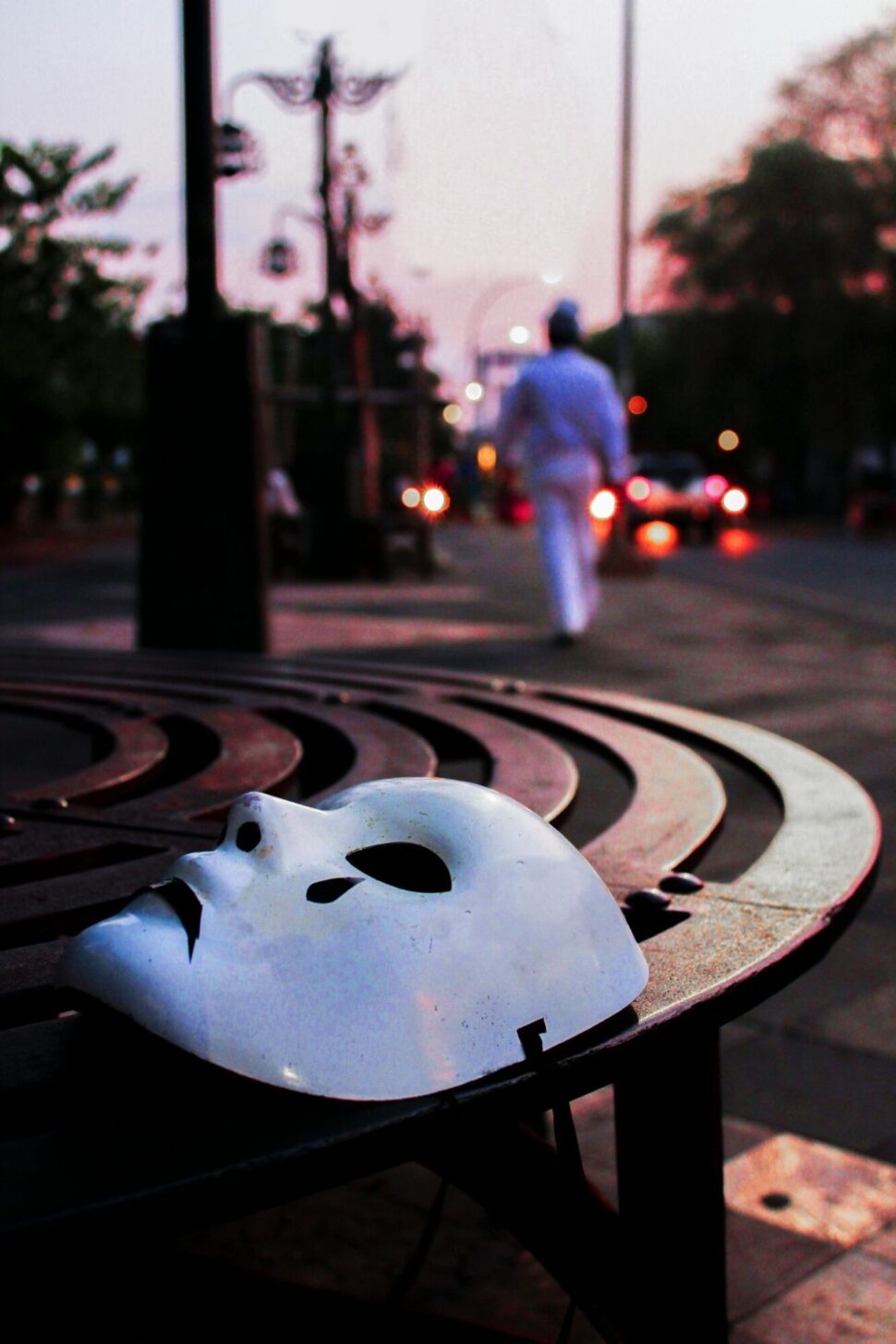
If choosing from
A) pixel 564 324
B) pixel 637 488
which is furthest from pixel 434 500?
pixel 637 488

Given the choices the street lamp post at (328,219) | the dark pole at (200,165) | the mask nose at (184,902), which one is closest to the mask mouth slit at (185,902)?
the mask nose at (184,902)

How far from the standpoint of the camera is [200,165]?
19.3 ft

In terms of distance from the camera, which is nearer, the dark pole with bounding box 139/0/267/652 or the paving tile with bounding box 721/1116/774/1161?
the paving tile with bounding box 721/1116/774/1161

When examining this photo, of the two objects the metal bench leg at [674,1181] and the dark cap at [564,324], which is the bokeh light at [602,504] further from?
the metal bench leg at [674,1181]

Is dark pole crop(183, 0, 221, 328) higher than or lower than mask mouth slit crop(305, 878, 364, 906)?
higher

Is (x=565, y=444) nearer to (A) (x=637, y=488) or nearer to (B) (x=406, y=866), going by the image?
(B) (x=406, y=866)

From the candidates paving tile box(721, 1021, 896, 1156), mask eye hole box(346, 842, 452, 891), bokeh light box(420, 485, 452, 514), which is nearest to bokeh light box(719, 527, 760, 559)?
bokeh light box(420, 485, 452, 514)

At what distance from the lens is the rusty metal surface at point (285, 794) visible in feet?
3.15

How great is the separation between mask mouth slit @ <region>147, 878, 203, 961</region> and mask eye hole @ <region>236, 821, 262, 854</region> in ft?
0.17

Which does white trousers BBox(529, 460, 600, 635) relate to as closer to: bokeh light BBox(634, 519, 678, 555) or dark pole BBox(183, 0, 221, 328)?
dark pole BBox(183, 0, 221, 328)

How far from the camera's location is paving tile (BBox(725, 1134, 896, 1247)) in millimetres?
2266

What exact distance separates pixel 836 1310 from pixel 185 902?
4.48 feet

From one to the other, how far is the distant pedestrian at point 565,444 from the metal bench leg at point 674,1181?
8.24 metres

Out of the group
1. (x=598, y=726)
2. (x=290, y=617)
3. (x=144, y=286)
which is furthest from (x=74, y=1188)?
(x=144, y=286)
